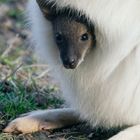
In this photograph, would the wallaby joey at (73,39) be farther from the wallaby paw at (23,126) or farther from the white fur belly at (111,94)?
the wallaby paw at (23,126)

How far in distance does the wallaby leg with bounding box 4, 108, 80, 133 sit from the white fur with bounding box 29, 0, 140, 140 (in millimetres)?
254

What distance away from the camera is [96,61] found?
3100mm

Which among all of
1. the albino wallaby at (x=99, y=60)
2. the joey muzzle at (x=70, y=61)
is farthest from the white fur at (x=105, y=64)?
the joey muzzle at (x=70, y=61)

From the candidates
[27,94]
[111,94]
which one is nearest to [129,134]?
[111,94]

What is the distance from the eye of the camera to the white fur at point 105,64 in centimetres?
294

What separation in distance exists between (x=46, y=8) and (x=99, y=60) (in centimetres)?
37

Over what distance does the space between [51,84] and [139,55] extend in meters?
1.74

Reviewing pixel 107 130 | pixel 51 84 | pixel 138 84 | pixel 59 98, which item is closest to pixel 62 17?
pixel 138 84

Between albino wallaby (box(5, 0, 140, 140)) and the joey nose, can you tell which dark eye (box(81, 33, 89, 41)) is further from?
the joey nose

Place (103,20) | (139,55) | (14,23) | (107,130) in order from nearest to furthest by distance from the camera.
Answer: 1. (103,20)
2. (139,55)
3. (107,130)
4. (14,23)

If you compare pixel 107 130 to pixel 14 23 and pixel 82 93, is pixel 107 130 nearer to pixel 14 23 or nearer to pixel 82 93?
pixel 82 93

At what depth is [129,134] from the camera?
3283mm

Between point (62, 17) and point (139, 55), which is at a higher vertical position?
point (62, 17)

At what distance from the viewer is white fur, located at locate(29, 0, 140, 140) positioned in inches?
116
